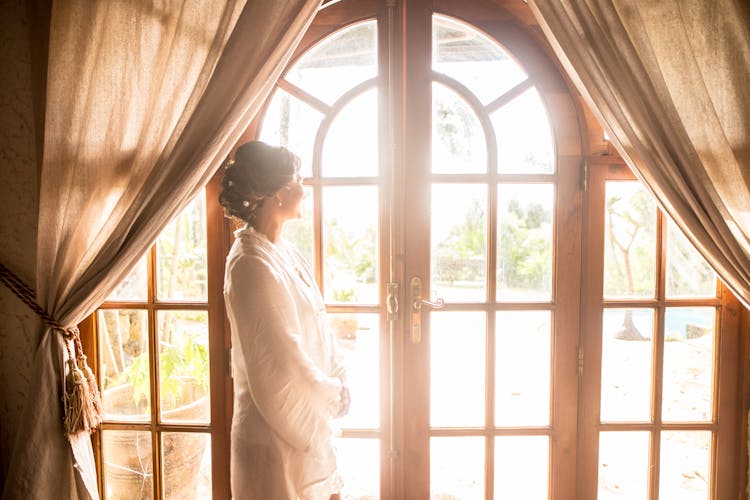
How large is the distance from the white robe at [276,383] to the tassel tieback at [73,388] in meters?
0.60

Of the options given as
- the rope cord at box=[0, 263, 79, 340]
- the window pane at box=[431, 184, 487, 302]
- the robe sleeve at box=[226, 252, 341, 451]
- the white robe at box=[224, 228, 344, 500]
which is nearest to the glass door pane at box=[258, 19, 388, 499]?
the window pane at box=[431, 184, 487, 302]

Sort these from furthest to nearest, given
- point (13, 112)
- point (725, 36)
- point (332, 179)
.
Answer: point (332, 179)
point (13, 112)
point (725, 36)

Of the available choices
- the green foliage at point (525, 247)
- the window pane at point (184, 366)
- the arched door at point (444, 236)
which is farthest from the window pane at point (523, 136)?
the window pane at point (184, 366)

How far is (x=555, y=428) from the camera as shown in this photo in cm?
160

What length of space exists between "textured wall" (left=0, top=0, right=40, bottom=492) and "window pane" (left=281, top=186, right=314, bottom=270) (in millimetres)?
931

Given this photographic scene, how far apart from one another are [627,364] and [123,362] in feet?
6.67

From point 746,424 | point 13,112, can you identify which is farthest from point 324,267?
point 746,424

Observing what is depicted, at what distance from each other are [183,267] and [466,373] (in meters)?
1.22

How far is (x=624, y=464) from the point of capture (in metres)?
1.62

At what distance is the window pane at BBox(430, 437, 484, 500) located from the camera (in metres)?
1.62

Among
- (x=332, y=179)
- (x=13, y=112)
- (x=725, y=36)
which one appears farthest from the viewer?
(x=332, y=179)

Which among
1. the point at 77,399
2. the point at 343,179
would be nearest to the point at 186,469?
the point at 77,399

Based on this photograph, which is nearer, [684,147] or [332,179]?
[684,147]

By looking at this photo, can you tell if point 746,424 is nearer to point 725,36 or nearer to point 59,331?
point 725,36
